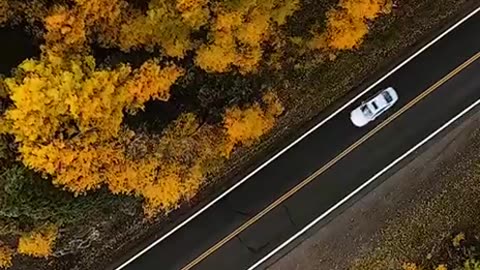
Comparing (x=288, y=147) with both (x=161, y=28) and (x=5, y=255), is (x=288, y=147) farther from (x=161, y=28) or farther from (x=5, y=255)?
(x=5, y=255)

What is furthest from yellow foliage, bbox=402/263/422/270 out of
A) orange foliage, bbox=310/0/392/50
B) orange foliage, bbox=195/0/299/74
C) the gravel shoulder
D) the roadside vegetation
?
orange foliage, bbox=195/0/299/74

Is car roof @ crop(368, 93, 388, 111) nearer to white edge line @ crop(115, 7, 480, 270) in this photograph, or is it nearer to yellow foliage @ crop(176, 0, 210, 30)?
white edge line @ crop(115, 7, 480, 270)

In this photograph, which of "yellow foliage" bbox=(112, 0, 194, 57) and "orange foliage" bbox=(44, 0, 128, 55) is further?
"yellow foliage" bbox=(112, 0, 194, 57)

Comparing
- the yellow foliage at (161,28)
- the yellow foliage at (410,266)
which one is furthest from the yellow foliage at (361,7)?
the yellow foliage at (410,266)

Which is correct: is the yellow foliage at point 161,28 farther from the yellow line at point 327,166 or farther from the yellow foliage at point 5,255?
the yellow foliage at point 5,255

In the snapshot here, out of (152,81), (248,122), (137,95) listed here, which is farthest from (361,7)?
(137,95)

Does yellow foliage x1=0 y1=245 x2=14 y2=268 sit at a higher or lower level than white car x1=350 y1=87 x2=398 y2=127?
higher
